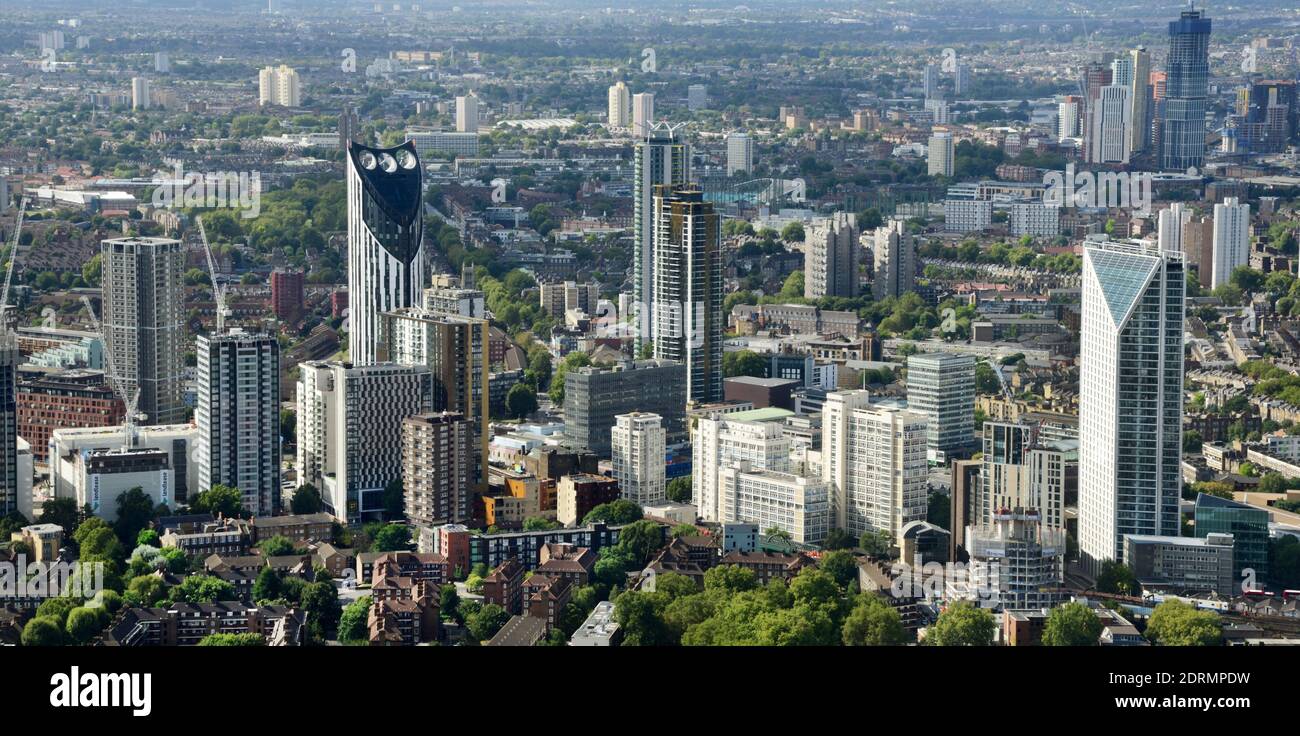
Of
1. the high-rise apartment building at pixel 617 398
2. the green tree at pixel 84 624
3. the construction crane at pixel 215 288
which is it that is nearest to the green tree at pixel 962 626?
the green tree at pixel 84 624

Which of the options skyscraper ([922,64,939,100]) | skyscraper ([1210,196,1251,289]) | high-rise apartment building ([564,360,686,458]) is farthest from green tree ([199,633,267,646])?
skyscraper ([922,64,939,100])

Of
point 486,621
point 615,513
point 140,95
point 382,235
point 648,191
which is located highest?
point 140,95

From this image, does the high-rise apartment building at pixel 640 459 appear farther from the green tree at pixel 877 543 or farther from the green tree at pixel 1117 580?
the green tree at pixel 1117 580

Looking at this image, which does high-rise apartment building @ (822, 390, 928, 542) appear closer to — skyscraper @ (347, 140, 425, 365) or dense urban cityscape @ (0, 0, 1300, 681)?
dense urban cityscape @ (0, 0, 1300, 681)

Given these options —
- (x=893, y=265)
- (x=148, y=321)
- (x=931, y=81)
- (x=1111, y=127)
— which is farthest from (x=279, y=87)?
(x=148, y=321)

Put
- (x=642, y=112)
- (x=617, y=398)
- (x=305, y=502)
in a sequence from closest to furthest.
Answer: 1. (x=305, y=502)
2. (x=617, y=398)
3. (x=642, y=112)

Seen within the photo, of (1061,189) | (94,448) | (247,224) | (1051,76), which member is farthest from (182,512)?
(1051,76)

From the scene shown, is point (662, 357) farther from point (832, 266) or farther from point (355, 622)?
point (355, 622)
